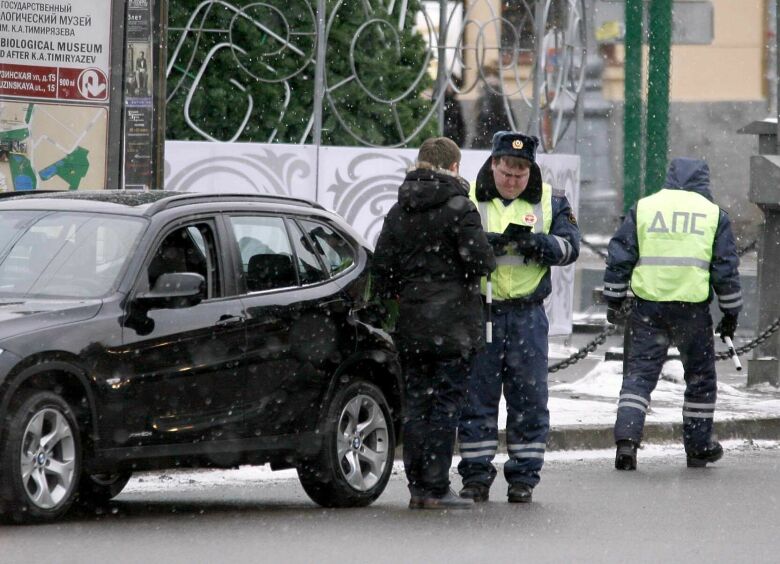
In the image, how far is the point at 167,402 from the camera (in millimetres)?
7883

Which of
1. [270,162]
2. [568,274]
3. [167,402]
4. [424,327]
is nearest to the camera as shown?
[167,402]

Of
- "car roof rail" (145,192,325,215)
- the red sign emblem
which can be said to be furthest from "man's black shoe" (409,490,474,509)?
the red sign emblem

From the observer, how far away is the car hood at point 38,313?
737cm

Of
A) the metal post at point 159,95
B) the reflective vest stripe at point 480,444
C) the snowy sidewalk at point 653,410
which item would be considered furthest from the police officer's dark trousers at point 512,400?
the metal post at point 159,95

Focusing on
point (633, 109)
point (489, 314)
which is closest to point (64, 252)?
point (489, 314)

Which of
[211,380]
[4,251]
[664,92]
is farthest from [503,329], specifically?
[664,92]

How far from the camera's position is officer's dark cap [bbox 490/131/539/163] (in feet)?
29.6

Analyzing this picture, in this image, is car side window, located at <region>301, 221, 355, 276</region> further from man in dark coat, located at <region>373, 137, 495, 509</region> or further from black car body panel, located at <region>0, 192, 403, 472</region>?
man in dark coat, located at <region>373, 137, 495, 509</region>

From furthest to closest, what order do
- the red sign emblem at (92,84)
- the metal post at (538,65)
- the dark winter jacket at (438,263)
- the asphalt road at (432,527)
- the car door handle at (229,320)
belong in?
A: 1. the metal post at (538,65)
2. the red sign emblem at (92,84)
3. the dark winter jacket at (438,263)
4. the car door handle at (229,320)
5. the asphalt road at (432,527)

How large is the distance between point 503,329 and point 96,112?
Result: 3.45 m

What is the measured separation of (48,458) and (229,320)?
1159 millimetres

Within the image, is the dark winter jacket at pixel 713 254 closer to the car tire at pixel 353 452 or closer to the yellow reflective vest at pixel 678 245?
the yellow reflective vest at pixel 678 245

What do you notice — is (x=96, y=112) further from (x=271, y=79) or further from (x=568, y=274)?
(x=568, y=274)

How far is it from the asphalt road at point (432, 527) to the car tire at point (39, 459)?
0.10 m
